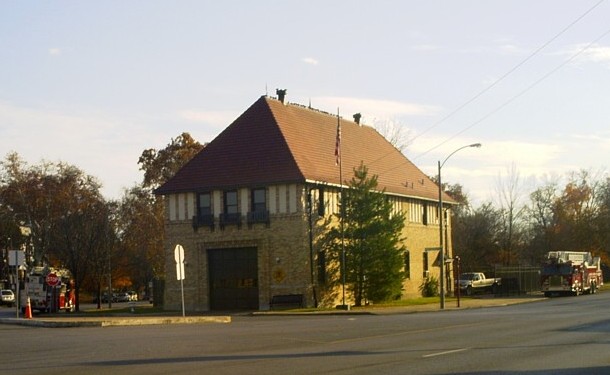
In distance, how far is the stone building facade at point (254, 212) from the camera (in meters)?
49.8

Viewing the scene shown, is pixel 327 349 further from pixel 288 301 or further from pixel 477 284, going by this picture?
pixel 477 284

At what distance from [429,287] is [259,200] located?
17.8m

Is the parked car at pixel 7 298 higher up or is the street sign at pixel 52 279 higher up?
the street sign at pixel 52 279

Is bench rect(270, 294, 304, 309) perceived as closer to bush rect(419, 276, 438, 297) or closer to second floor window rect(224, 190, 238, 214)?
second floor window rect(224, 190, 238, 214)

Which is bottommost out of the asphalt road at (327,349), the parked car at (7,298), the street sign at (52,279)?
the parked car at (7,298)

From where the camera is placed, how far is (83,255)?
61688mm

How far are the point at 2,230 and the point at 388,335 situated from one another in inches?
2536

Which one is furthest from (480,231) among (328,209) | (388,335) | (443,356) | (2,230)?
(443,356)

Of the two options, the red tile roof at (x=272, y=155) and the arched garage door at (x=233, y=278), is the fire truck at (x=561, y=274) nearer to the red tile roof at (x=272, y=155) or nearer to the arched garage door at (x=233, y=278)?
the red tile roof at (x=272, y=155)

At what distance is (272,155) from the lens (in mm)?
51219

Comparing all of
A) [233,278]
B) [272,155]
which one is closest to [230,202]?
[272,155]

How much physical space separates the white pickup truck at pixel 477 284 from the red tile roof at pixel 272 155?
10.4 m

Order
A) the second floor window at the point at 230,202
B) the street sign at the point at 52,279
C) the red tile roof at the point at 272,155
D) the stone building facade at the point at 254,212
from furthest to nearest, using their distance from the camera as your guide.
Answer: the street sign at the point at 52,279
the second floor window at the point at 230,202
the red tile roof at the point at 272,155
the stone building facade at the point at 254,212

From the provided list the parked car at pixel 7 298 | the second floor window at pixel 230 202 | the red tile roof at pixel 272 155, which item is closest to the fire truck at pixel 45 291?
the red tile roof at pixel 272 155
